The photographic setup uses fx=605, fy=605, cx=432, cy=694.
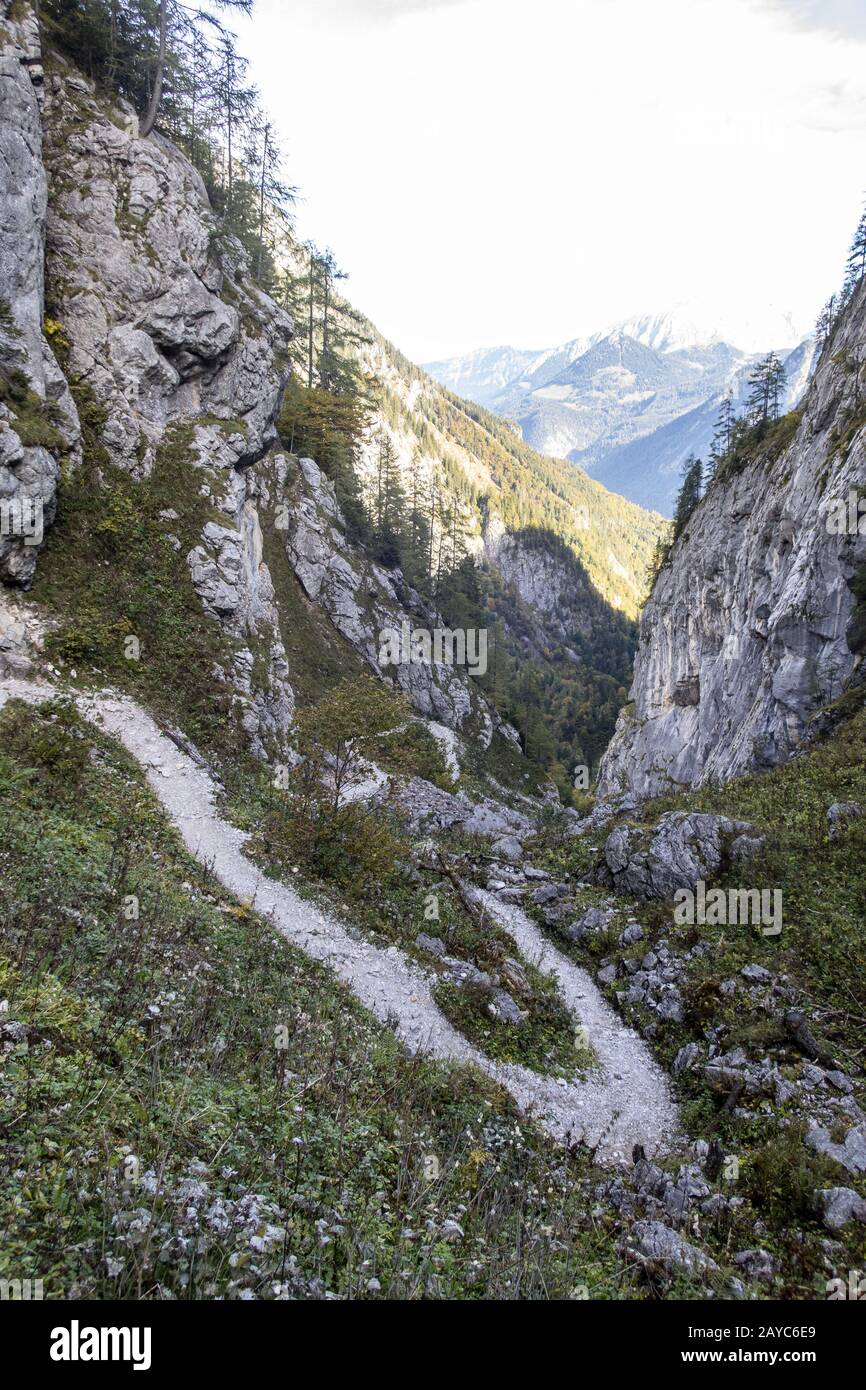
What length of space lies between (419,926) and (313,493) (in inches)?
1550

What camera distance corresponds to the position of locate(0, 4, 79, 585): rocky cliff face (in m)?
19.3

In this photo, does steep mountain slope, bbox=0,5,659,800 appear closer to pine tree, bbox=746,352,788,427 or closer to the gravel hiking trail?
the gravel hiking trail

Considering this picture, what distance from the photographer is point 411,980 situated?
571 inches

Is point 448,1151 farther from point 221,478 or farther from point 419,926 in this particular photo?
point 221,478

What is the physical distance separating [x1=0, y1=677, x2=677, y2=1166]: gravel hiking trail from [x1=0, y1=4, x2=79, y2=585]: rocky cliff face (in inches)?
227

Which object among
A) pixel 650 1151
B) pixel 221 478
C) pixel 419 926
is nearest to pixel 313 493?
pixel 221 478

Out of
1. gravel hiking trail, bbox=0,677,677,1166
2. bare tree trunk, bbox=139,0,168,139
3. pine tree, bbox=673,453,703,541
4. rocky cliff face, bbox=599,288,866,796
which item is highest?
bare tree trunk, bbox=139,0,168,139

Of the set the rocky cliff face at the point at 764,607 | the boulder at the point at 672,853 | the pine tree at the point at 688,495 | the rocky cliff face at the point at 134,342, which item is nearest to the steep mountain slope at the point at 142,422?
the rocky cliff face at the point at 134,342

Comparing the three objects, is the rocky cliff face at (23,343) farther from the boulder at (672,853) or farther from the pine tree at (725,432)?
the pine tree at (725,432)

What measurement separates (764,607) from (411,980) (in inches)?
1217

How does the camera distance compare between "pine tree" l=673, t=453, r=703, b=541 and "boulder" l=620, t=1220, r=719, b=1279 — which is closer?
"boulder" l=620, t=1220, r=719, b=1279


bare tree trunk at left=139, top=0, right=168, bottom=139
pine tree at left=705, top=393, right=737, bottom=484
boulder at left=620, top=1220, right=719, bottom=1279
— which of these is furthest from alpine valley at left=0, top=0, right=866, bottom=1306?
pine tree at left=705, top=393, right=737, bottom=484

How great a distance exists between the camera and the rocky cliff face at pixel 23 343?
1934 centimetres

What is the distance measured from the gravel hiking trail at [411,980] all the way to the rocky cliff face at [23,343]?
5.77m
